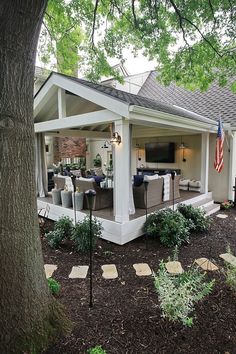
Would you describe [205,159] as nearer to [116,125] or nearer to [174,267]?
[116,125]

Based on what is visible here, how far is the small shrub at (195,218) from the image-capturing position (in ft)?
20.5

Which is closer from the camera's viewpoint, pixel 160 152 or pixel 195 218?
pixel 195 218

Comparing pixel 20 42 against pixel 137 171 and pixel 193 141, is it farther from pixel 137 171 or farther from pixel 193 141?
pixel 137 171

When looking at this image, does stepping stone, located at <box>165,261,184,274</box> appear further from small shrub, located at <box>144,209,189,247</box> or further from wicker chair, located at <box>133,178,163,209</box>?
wicker chair, located at <box>133,178,163,209</box>

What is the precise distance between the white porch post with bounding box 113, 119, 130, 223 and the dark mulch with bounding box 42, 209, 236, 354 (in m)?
1.12

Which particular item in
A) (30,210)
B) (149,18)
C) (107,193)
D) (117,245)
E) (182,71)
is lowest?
(117,245)

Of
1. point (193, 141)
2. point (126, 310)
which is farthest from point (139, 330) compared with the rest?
point (193, 141)

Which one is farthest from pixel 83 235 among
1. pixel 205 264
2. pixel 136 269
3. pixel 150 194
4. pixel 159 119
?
pixel 159 119

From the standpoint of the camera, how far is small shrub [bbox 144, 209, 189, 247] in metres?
5.28

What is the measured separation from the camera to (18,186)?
209 centimetres

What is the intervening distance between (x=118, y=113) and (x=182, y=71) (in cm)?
349

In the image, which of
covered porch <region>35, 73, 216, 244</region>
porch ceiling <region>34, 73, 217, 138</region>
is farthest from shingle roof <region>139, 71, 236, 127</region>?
porch ceiling <region>34, 73, 217, 138</region>

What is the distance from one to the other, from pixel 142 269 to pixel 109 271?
0.60 meters

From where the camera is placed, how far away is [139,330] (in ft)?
8.34
